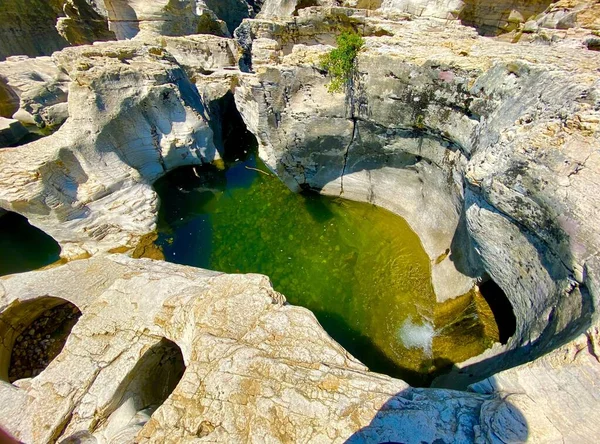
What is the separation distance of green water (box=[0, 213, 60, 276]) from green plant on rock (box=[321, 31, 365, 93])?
30.6ft

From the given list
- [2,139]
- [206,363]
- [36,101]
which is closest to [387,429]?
[206,363]

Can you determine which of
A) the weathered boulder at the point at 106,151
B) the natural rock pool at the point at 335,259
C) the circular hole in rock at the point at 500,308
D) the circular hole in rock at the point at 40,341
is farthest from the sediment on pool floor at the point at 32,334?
the circular hole in rock at the point at 500,308

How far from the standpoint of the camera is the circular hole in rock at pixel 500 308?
5805 mm

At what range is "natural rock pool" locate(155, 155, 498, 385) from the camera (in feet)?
20.1

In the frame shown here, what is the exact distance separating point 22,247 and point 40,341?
431 centimetres

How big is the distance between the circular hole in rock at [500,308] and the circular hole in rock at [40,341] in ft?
31.3

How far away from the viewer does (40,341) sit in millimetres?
6027

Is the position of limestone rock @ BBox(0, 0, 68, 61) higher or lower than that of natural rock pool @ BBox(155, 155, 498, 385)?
higher

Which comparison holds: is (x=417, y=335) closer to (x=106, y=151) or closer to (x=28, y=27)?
(x=106, y=151)

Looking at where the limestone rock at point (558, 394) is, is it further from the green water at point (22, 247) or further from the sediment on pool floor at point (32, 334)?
the green water at point (22, 247)

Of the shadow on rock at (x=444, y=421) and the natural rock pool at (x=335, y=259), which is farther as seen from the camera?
the natural rock pool at (x=335, y=259)

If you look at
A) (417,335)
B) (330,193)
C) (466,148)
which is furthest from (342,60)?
(417,335)

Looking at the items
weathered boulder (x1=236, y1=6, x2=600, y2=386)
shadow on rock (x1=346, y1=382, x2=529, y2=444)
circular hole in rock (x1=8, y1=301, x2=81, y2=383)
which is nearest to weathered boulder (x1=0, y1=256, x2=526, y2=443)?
shadow on rock (x1=346, y1=382, x2=529, y2=444)

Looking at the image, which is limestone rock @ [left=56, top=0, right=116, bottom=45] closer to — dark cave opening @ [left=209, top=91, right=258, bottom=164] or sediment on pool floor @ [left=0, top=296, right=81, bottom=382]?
dark cave opening @ [left=209, top=91, right=258, bottom=164]
